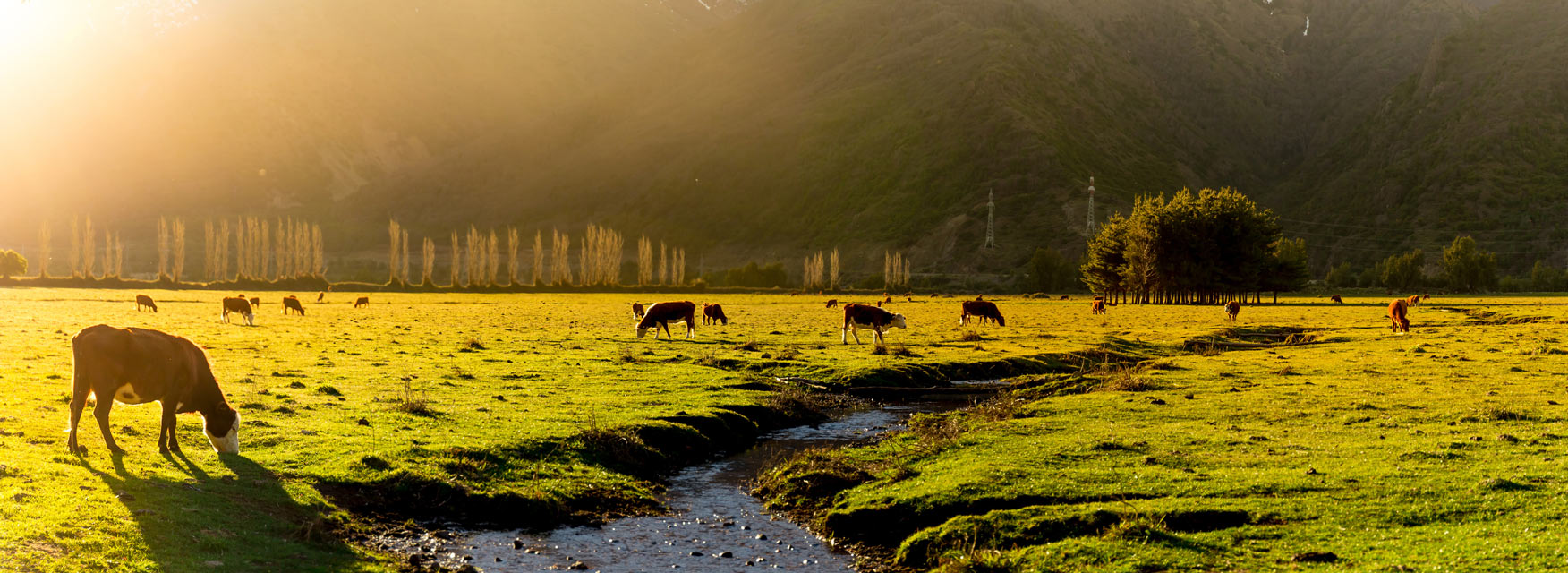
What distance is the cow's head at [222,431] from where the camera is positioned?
18.5 metres

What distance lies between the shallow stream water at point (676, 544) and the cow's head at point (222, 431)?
17.8ft

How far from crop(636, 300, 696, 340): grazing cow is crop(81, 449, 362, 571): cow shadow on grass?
33.8 metres

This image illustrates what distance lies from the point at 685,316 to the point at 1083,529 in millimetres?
38781

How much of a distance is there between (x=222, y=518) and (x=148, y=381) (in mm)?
4099

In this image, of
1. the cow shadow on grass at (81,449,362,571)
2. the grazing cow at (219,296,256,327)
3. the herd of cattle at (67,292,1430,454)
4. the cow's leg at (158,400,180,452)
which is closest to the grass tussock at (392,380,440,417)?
the herd of cattle at (67,292,1430,454)

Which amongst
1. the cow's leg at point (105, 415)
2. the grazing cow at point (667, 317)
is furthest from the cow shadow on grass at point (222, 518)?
the grazing cow at point (667, 317)

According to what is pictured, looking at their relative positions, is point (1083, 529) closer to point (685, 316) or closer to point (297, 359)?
point (297, 359)

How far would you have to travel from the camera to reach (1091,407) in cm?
2788

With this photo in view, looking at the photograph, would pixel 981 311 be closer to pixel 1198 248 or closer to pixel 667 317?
pixel 667 317

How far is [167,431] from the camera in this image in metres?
18.4

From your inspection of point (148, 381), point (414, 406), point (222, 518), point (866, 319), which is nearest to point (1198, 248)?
point (866, 319)

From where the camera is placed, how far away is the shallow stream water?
15148 mm

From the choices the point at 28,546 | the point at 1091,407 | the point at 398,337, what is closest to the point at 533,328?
the point at 398,337

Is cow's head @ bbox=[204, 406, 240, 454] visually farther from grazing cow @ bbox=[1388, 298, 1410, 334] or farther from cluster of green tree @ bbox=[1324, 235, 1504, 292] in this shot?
cluster of green tree @ bbox=[1324, 235, 1504, 292]
